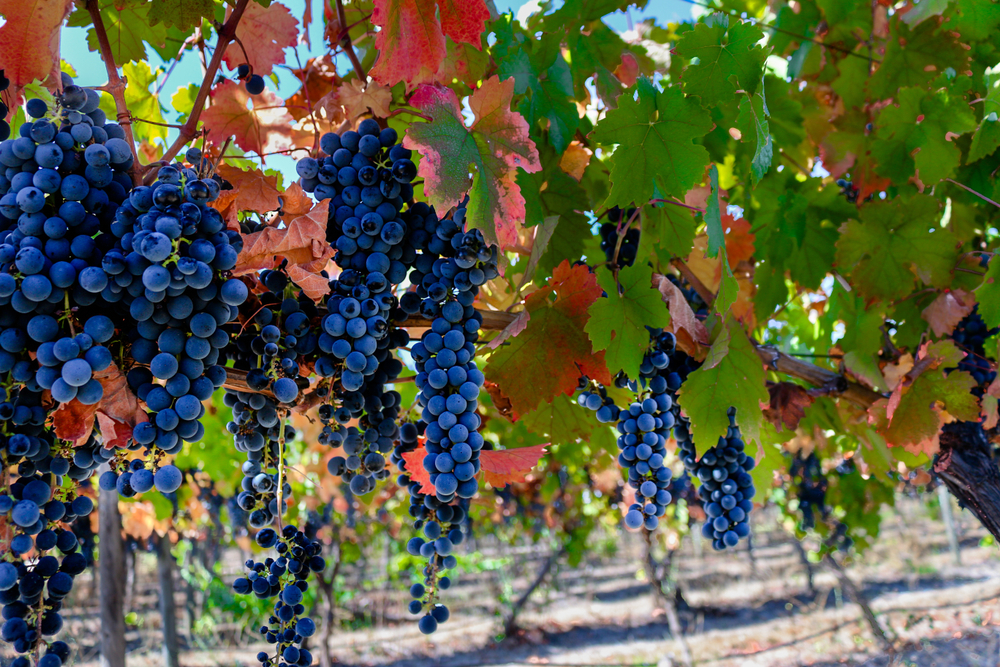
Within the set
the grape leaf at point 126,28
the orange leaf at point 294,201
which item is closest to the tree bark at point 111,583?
the grape leaf at point 126,28

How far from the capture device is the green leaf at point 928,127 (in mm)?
2062

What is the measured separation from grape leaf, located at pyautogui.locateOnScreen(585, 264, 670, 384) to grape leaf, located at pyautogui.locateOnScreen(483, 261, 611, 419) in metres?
0.05

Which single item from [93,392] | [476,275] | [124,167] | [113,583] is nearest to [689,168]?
[476,275]

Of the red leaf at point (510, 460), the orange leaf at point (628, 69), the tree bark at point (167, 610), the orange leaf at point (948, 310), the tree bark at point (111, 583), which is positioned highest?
the orange leaf at point (628, 69)

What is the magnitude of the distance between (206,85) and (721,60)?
1.27 metres

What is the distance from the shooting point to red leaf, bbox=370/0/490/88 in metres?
1.34

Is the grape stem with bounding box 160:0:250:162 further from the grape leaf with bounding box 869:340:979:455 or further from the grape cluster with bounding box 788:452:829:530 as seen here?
the grape cluster with bounding box 788:452:829:530

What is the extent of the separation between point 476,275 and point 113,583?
3.51 metres

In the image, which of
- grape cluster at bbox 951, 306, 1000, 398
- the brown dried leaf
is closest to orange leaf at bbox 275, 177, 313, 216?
the brown dried leaf

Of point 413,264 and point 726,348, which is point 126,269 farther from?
point 726,348

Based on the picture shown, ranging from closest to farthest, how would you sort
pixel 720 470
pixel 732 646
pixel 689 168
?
pixel 689 168 < pixel 720 470 < pixel 732 646

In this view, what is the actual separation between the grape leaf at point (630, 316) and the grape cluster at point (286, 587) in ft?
2.79

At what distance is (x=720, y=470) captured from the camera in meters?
1.92

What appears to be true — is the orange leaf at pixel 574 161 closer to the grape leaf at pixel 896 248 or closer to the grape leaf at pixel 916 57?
the grape leaf at pixel 896 248
